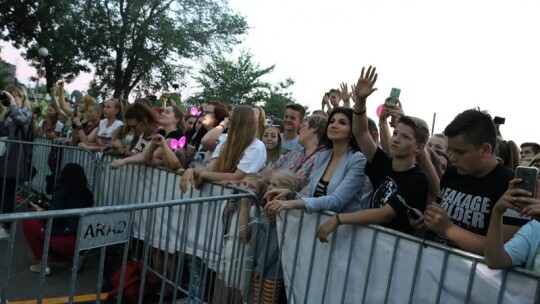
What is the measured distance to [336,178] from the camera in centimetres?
359

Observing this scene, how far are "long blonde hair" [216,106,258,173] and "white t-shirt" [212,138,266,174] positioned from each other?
0.05 metres

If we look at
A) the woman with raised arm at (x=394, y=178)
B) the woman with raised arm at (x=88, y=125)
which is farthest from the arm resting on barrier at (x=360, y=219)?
the woman with raised arm at (x=88, y=125)

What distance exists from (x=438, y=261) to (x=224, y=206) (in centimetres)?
200

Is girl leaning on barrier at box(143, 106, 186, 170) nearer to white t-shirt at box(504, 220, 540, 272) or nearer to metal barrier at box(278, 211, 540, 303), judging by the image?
metal barrier at box(278, 211, 540, 303)

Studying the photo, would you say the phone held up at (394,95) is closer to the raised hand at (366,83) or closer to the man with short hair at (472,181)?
the raised hand at (366,83)

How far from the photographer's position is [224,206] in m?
4.07

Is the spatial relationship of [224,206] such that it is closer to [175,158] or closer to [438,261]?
[175,158]

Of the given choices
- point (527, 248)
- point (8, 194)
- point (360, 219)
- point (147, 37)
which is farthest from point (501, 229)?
point (147, 37)

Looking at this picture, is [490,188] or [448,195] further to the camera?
[448,195]

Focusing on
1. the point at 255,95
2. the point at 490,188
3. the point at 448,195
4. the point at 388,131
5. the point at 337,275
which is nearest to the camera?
the point at 490,188

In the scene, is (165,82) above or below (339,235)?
above

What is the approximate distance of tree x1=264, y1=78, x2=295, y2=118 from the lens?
4606 cm

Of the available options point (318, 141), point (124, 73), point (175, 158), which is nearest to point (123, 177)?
point (175, 158)

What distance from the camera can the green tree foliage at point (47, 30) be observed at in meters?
27.2
